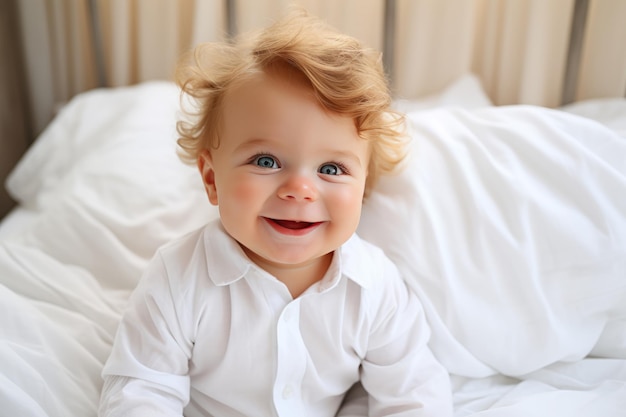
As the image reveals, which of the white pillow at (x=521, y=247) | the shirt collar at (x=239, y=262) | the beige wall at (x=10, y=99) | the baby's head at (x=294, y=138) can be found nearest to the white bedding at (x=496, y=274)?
the white pillow at (x=521, y=247)

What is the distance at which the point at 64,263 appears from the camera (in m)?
1.18

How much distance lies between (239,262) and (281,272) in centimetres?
8

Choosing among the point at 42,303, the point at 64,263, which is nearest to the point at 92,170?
the point at 64,263

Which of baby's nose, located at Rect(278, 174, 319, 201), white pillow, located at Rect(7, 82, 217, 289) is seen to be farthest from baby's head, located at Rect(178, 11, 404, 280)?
white pillow, located at Rect(7, 82, 217, 289)

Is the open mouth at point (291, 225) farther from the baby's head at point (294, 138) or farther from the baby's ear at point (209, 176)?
the baby's ear at point (209, 176)

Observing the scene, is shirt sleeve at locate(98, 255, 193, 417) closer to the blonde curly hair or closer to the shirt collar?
the shirt collar

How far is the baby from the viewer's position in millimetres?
819

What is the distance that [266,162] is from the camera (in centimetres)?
84

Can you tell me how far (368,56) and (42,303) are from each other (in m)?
0.70

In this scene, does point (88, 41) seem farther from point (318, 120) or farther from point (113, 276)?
point (318, 120)

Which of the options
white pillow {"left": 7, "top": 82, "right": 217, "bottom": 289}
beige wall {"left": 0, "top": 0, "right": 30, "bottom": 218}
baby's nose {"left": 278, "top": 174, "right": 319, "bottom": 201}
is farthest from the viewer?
beige wall {"left": 0, "top": 0, "right": 30, "bottom": 218}

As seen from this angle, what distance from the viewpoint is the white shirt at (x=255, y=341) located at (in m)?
0.87


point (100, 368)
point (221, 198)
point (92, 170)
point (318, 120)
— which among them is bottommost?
point (100, 368)

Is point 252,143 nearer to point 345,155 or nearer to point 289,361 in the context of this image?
point 345,155
